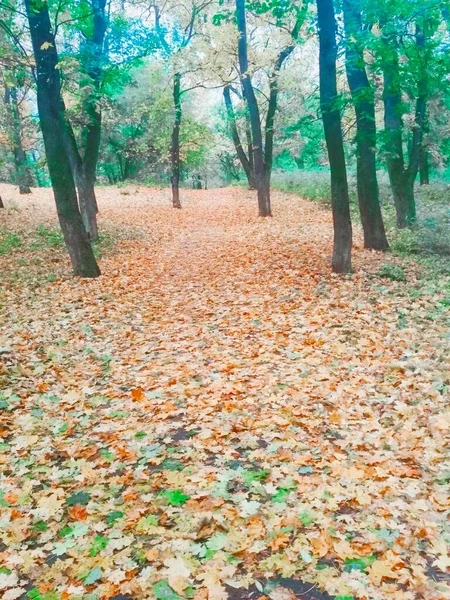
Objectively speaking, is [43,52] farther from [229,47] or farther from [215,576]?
[229,47]

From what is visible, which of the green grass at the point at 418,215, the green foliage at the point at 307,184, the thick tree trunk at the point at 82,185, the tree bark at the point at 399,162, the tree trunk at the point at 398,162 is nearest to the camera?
the green grass at the point at 418,215

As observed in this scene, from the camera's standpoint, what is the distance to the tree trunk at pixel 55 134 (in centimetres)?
954

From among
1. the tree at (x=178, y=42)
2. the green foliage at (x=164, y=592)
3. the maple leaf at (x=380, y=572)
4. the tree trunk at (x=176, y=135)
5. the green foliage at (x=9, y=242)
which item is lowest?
the maple leaf at (x=380, y=572)

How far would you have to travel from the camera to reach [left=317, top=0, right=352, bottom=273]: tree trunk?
8.98 meters

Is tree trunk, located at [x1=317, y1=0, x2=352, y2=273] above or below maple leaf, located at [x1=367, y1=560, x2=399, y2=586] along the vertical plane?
above

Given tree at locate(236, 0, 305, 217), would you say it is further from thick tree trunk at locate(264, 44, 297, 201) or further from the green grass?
the green grass

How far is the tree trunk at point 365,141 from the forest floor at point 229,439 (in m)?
2.22

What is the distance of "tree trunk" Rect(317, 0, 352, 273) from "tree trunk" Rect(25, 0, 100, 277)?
17.3 feet

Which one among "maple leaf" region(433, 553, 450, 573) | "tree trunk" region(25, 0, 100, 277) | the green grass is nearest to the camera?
"maple leaf" region(433, 553, 450, 573)

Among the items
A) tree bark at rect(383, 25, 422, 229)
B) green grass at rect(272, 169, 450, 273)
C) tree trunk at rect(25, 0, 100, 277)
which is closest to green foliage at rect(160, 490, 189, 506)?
tree trunk at rect(25, 0, 100, 277)

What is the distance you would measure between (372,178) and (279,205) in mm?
11339

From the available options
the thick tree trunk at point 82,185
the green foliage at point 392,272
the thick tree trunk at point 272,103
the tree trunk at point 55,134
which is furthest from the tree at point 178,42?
the green foliage at point 392,272

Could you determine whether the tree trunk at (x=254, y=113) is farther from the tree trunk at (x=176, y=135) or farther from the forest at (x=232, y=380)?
the tree trunk at (x=176, y=135)

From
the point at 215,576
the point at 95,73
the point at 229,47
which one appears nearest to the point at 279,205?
the point at 229,47
